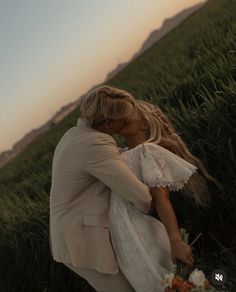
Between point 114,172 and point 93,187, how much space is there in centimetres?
28

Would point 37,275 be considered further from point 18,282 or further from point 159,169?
point 159,169

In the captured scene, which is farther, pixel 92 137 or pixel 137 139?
pixel 137 139

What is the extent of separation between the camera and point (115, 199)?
3.44 m

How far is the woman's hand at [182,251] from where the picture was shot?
328 centimetres

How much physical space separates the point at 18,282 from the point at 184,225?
1.68 meters

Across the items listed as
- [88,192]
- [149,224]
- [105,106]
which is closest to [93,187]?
[88,192]

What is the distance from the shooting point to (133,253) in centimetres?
340

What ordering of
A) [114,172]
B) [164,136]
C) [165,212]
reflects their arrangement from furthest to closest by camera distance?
[164,136] → [165,212] → [114,172]

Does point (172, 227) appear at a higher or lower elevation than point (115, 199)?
lower

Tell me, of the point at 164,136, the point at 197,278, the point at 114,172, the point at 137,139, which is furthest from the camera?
the point at 164,136

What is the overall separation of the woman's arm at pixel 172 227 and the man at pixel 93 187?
0.09 meters

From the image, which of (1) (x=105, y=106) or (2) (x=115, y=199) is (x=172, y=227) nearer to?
(2) (x=115, y=199)

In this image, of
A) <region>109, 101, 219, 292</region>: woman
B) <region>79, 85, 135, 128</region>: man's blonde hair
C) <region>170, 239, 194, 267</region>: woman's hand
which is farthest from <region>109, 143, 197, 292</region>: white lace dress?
<region>79, 85, 135, 128</region>: man's blonde hair

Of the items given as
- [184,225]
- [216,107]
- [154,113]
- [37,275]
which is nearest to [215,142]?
[216,107]
